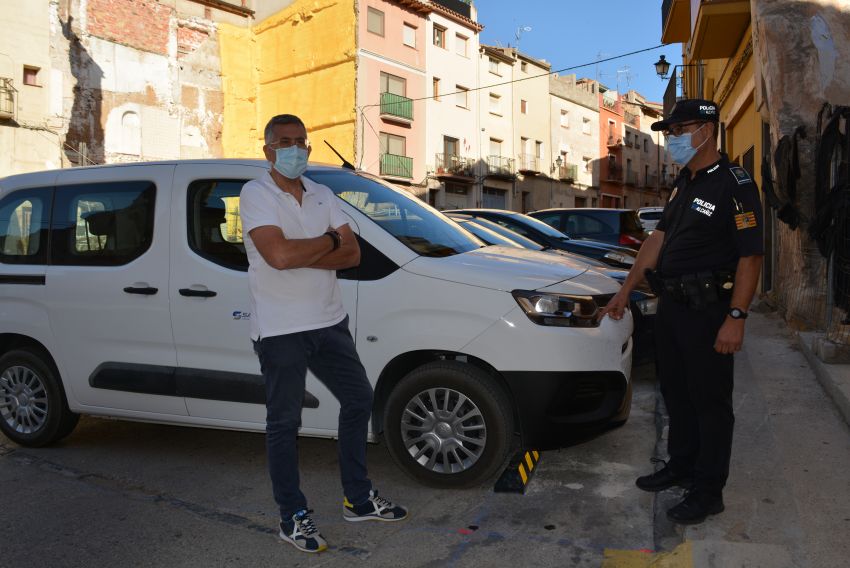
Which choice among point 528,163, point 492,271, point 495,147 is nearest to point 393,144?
point 495,147

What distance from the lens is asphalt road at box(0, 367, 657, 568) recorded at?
10.9ft

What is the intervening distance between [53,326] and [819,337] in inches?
229

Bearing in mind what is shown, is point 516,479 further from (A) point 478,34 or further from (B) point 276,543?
(A) point 478,34

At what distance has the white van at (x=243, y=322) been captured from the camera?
3838 mm

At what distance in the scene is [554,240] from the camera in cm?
926

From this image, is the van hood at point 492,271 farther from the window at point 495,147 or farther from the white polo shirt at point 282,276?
the window at point 495,147

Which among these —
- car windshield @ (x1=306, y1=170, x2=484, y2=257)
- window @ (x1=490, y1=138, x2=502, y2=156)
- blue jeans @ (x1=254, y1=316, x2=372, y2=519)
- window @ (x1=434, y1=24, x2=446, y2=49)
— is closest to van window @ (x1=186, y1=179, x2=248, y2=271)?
car windshield @ (x1=306, y1=170, x2=484, y2=257)

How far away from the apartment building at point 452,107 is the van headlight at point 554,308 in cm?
Result: 3234

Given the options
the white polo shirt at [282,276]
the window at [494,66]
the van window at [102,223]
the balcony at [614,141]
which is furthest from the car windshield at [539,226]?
the balcony at [614,141]

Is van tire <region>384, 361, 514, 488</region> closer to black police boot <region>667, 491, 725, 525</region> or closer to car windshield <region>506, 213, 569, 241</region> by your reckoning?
black police boot <region>667, 491, 725, 525</region>

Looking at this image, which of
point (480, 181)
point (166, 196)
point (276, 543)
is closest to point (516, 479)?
point (276, 543)

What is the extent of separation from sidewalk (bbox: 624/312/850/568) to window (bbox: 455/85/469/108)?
33527 millimetres

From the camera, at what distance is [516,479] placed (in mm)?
4102

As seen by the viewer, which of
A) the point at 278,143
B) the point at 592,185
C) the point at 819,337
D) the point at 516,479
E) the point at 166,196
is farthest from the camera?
the point at 592,185
